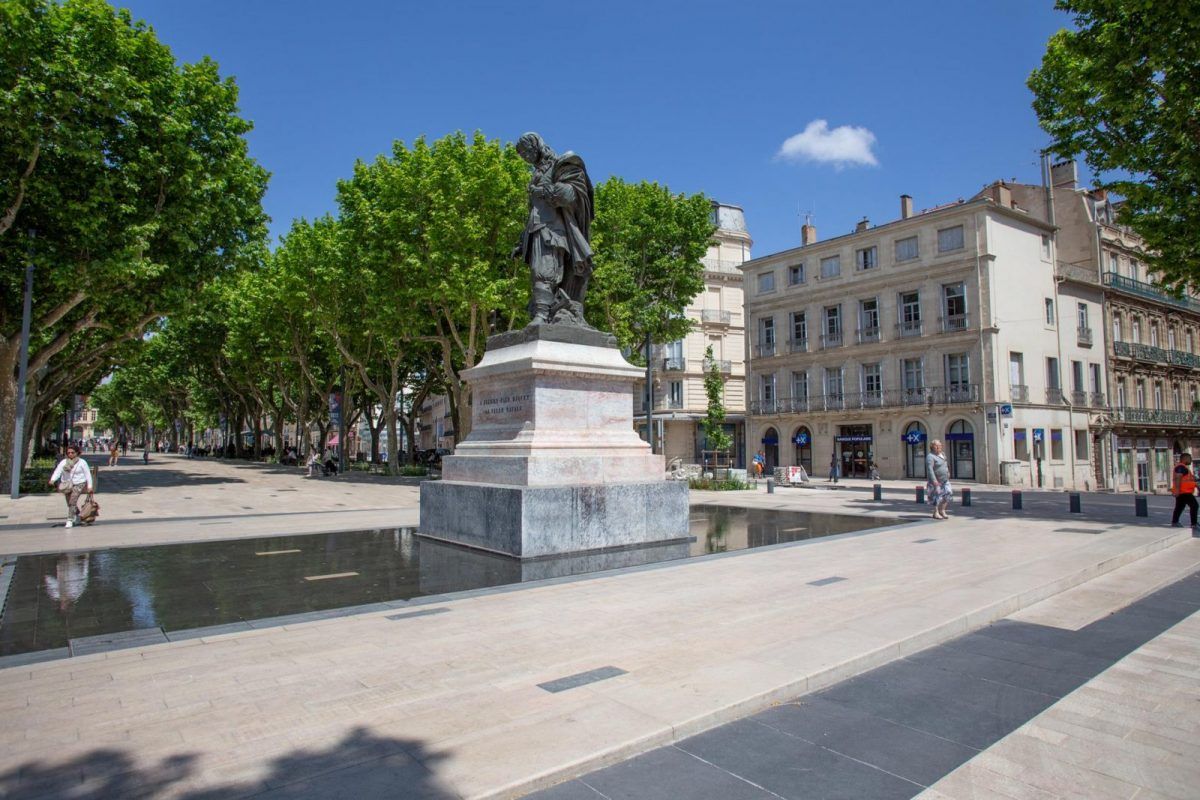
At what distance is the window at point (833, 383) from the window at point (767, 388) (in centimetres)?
392

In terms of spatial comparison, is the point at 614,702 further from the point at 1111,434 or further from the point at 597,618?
the point at 1111,434

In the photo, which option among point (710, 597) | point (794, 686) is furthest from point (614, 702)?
point (710, 597)

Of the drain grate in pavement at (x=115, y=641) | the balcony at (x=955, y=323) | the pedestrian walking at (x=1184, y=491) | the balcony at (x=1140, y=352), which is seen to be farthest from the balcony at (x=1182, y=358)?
the drain grate in pavement at (x=115, y=641)

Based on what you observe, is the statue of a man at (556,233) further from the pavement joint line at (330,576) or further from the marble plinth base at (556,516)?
the pavement joint line at (330,576)

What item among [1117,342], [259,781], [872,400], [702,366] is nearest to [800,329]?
[872,400]

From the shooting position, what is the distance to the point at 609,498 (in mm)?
8672

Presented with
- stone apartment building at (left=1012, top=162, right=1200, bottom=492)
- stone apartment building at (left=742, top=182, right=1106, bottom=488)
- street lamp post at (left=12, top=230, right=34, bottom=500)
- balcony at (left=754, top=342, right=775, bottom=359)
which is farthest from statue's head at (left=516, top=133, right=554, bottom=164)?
stone apartment building at (left=1012, top=162, right=1200, bottom=492)

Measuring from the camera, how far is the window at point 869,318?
39.2 meters

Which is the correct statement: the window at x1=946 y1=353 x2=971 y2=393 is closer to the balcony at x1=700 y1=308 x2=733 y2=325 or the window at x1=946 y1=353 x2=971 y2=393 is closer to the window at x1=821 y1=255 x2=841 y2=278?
the window at x1=821 y1=255 x2=841 y2=278

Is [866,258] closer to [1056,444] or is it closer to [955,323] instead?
[955,323]

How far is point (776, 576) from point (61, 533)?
12197 millimetres

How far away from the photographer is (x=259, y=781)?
9.62 feet

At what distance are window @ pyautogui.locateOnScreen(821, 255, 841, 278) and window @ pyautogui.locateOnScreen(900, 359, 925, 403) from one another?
7.04 metres

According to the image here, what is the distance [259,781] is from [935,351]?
39.1 metres
